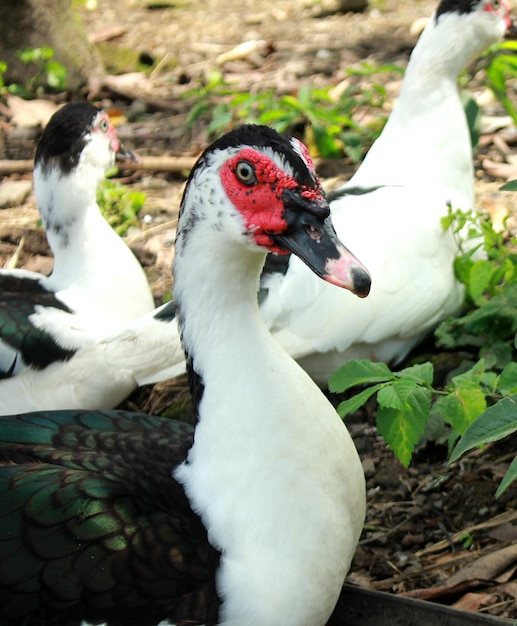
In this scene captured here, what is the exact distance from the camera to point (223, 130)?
5844mm

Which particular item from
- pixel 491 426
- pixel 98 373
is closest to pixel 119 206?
pixel 98 373

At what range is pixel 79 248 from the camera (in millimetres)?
4059

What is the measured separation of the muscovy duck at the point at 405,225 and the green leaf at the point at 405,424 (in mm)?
966

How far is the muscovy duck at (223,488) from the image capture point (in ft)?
7.16

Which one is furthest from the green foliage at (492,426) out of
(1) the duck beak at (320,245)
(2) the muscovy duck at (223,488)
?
(2) the muscovy duck at (223,488)

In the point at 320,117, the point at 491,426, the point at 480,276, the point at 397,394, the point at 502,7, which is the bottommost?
the point at 480,276

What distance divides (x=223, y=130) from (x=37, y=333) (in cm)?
260

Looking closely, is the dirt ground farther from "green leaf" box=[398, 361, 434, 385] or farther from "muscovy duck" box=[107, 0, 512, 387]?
"green leaf" box=[398, 361, 434, 385]

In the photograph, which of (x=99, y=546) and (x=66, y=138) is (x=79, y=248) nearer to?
(x=66, y=138)

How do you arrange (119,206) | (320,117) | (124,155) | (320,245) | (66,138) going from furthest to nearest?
(320,117) < (119,206) < (124,155) < (66,138) < (320,245)

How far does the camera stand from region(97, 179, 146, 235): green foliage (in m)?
5.01

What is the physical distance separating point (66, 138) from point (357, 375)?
6.83ft

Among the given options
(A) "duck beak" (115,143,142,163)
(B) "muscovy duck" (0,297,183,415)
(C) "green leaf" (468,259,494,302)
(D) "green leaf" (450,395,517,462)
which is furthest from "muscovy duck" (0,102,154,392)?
(D) "green leaf" (450,395,517,462)

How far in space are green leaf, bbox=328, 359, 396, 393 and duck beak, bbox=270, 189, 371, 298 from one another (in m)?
0.42
